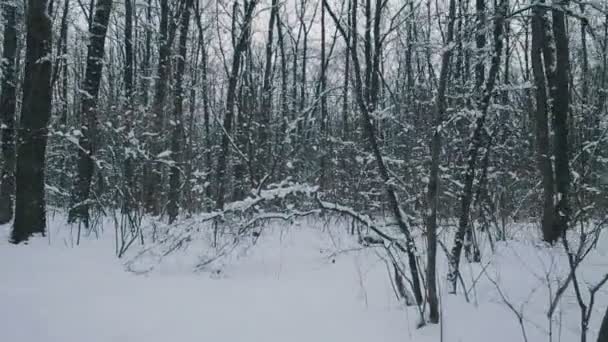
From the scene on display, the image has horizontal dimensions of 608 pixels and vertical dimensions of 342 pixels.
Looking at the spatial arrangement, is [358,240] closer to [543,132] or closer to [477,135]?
[477,135]

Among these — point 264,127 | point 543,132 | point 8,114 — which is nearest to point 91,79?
point 8,114

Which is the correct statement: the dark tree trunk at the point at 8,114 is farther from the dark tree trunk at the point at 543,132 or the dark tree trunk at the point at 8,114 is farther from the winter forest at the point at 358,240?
the dark tree trunk at the point at 543,132

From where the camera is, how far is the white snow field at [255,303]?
8.79ft

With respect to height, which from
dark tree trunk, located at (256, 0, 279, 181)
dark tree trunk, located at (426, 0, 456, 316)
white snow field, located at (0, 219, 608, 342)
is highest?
dark tree trunk, located at (256, 0, 279, 181)

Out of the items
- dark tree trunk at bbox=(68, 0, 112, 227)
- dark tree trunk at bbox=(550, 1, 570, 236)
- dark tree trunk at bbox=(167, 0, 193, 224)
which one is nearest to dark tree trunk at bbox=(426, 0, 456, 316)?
dark tree trunk at bbox=(550, 1, 570, 236)

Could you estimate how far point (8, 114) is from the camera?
845 centimetres

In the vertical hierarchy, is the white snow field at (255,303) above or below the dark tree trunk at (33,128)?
below

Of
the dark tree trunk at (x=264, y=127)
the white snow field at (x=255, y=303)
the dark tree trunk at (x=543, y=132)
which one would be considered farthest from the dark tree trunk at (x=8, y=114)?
the dark tree trunk at (x=543, y=132)

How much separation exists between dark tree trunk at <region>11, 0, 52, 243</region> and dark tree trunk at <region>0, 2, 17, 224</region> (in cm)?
246

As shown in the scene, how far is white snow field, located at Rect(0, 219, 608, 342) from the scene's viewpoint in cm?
268

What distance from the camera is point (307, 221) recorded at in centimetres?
1083

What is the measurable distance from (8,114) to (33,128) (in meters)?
3.43

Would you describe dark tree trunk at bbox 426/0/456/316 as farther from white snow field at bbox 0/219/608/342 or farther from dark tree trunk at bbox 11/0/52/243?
dark tree trunk at bbox 11/0/52/243

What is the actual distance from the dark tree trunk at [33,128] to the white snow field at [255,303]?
77cm
